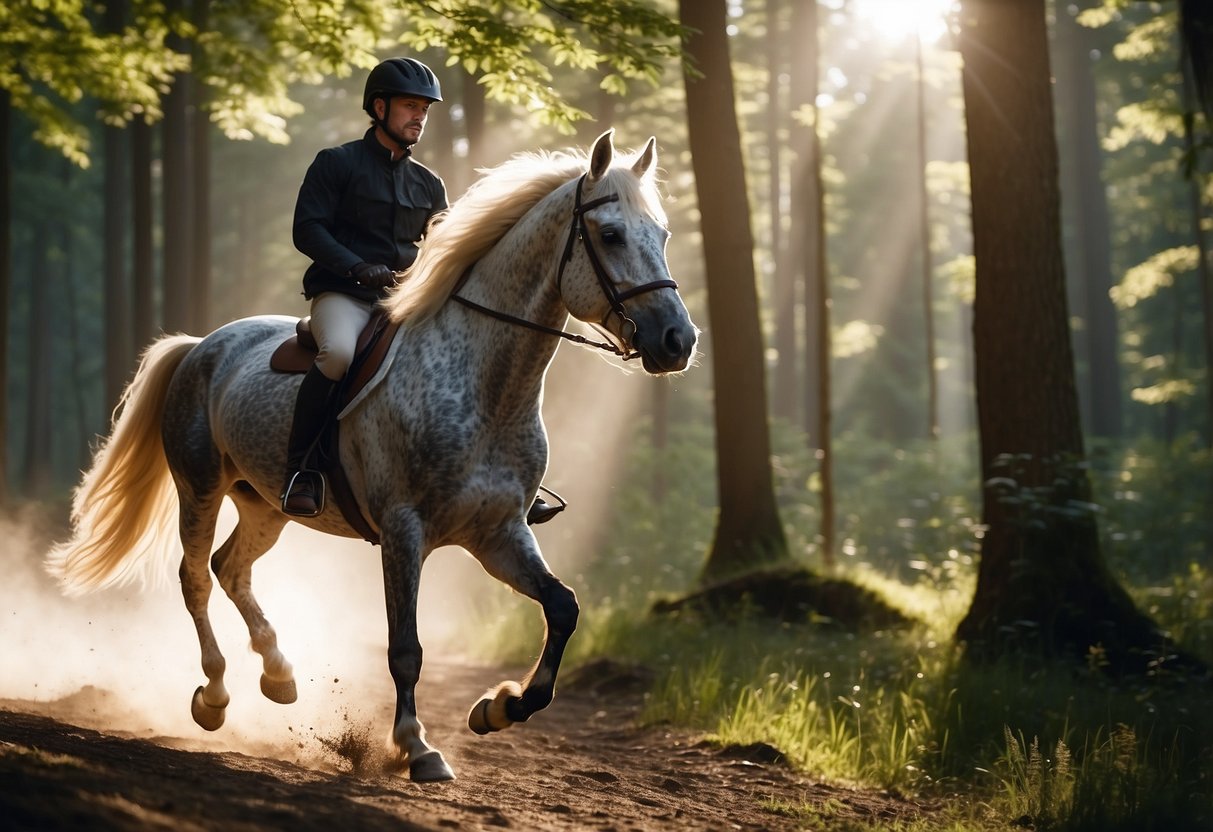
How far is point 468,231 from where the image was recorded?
6344 millimetres

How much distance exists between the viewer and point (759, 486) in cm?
1361

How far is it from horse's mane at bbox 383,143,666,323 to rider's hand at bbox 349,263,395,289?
113mm

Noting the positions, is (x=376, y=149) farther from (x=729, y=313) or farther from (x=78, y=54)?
(x=78, y=54)

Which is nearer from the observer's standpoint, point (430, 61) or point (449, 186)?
point (449, 186)

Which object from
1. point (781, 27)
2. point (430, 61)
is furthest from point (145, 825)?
point (781, 27)

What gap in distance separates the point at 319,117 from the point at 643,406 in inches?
528

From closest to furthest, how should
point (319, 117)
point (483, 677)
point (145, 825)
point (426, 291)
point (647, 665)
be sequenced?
point (145, 825) → point (426, 291) → point (647, 665) → point (483, 677) → point (319, 117)

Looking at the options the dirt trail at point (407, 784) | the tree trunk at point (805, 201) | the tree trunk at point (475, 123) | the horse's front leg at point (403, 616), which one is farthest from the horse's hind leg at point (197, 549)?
the tree trunk at point (805, 201)

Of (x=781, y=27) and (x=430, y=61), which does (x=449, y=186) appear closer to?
(x=430, y=61)

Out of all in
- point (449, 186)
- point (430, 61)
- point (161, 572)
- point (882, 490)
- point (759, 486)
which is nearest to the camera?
point (161, 572)

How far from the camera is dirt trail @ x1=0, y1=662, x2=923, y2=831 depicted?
3.90m

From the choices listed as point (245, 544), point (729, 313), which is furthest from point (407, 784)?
point (729, 313)

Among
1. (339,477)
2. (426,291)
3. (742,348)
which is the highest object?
(742,348)

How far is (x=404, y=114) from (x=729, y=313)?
740 centimetres
